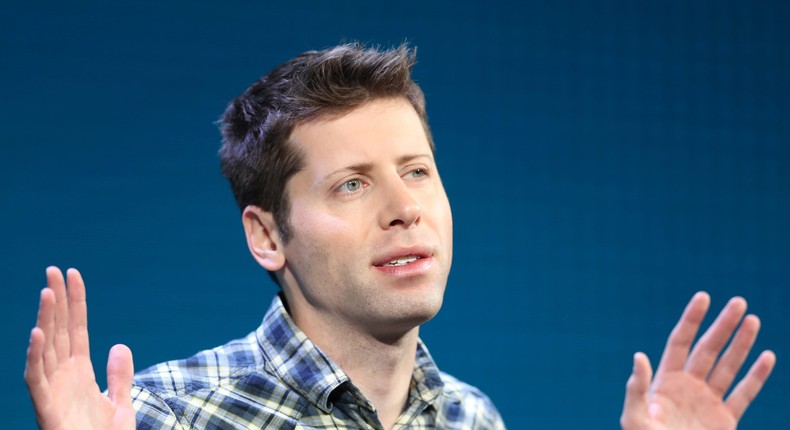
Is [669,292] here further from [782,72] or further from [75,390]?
[75,390]

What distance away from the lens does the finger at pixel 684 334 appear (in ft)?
5.24

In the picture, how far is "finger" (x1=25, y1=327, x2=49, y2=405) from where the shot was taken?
55.0 inches

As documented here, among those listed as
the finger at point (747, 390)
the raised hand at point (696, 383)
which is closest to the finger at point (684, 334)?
the raised hand at point (696, 383)

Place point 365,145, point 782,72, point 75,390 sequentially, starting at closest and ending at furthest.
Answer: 1. point 75,390
2. point 365,145
3. point 782,72

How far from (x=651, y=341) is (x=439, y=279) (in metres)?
1.63

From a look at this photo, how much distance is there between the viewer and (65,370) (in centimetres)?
147

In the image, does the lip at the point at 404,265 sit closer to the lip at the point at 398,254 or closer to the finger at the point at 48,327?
the lip at the point at 398,254

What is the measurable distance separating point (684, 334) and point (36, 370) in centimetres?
103

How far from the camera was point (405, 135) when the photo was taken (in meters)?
2.02

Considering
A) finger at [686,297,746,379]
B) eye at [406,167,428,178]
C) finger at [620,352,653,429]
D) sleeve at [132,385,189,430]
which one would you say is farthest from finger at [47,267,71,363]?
finger at [686,297,746,379]

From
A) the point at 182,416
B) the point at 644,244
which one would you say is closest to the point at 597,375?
the point at 644,244

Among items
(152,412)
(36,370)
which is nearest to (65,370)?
(36,370)

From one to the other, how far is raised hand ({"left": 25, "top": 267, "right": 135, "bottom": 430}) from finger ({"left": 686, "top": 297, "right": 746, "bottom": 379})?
37.1 inches

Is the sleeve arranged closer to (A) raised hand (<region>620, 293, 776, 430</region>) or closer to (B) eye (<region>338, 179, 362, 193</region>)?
(B) eye (<region>338, 179, 362, 193</region>)
